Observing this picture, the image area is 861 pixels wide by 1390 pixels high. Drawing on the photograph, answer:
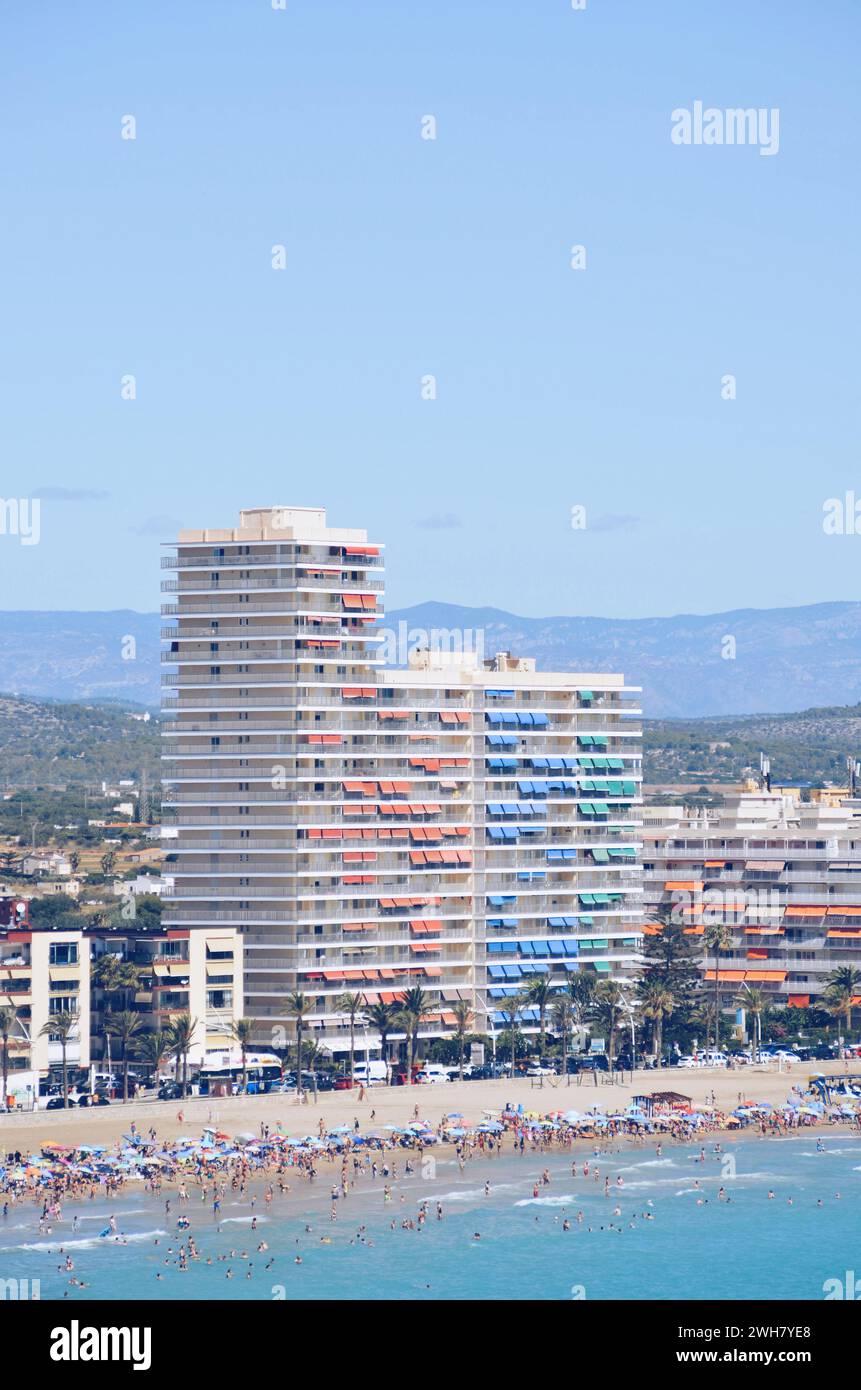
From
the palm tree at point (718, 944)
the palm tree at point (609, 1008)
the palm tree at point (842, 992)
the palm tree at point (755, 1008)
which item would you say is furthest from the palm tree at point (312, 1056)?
the palm tree at point (842, 992)

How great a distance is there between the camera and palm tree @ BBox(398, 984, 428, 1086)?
468ft

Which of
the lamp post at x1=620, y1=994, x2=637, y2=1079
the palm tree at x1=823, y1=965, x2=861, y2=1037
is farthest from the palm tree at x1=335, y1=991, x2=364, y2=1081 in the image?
the palm tree at x1=823, y1=965, x2=861, y2=1037

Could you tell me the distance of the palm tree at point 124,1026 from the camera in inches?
5217

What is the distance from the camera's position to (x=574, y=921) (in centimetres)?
15650

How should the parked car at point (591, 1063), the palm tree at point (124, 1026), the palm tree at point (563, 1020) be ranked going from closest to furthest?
the palm tree at point (124, 1026)
the palm tree at point (563, 1020)
the parked car at point (591, 1063)

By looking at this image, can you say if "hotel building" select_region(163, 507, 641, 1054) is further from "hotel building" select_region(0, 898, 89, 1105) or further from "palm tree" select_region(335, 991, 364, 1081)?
"hotel building" select_region(0, 898, 89, 1105)

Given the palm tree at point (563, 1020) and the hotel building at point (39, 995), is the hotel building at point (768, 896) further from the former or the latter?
the hotel building at point (39, 995)

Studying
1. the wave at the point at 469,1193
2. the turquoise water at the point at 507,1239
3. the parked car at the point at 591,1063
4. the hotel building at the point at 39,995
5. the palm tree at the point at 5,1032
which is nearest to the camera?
the turquoise water at the point at 507,1239

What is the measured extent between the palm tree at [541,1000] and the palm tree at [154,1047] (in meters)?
25.1

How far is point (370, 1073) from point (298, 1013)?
24.4 ft

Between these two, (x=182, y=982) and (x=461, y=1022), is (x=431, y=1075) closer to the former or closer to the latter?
(x=461, y=1022)

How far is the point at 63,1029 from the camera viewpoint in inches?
5054
